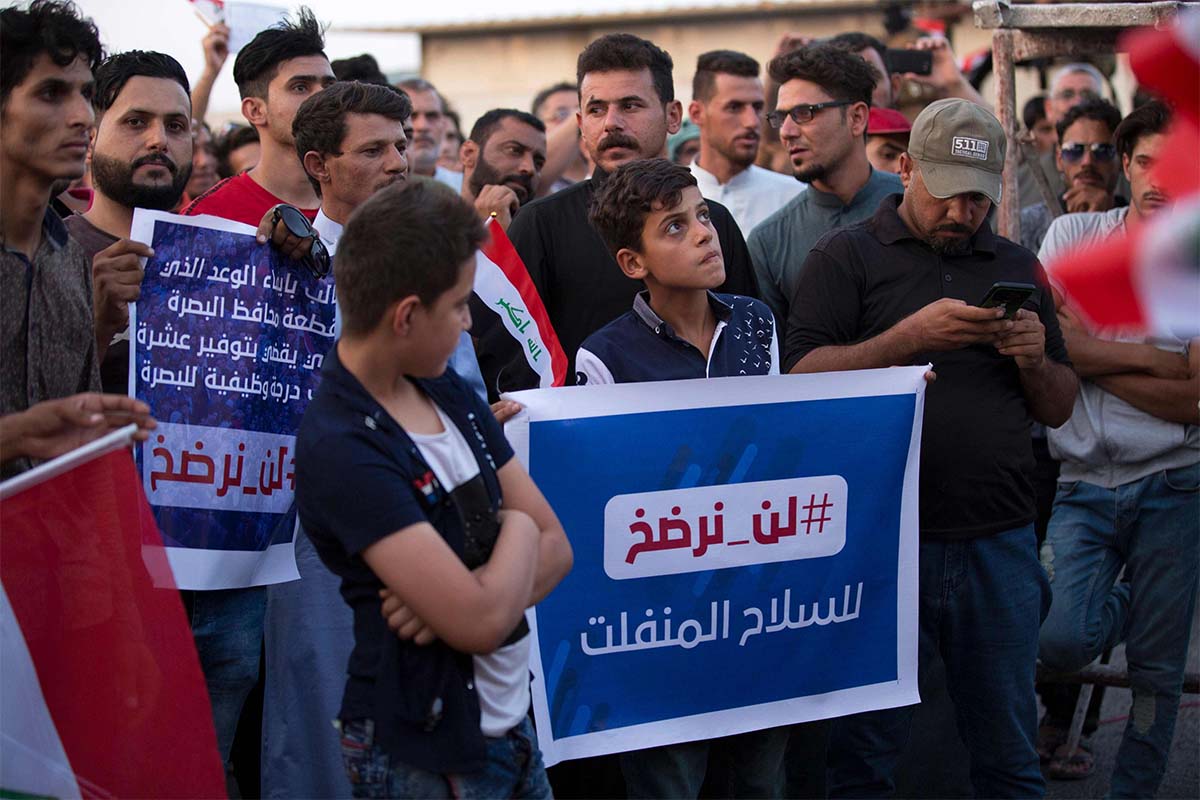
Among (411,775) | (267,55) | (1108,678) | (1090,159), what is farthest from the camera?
(1090,159)

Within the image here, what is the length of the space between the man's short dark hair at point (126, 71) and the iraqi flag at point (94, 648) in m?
1.62

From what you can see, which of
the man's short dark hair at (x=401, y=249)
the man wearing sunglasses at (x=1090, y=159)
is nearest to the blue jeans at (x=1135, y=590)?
the man wearing sunglasses at (x=1090, y=159)

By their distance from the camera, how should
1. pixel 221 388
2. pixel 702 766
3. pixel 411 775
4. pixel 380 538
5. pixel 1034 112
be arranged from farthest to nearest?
pixel 1034 112
pixel 702 766
pixel 221 388
pixel 411 775
pixel 380 538

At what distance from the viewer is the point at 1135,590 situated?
15.8 ft

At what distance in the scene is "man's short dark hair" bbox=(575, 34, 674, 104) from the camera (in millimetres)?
4930

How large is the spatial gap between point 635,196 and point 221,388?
4.07 feet

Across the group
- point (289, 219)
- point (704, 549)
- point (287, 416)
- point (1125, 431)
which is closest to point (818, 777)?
point (704, 549)

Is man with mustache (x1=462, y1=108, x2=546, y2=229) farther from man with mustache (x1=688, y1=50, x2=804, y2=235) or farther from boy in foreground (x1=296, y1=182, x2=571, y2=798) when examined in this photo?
boy in foreground (x1=296, y1=182, x2=571, y2=798)

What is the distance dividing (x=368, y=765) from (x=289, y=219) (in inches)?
65.2

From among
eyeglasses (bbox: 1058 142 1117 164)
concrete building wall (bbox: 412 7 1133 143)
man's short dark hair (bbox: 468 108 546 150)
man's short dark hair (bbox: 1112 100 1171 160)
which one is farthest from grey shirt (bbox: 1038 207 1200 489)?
concrete building wall (bbox: 412 7 1133 143)

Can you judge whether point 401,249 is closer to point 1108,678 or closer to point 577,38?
point 1108,678

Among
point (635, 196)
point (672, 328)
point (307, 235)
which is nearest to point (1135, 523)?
point (672, 328)

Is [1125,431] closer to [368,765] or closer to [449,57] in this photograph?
[368,765]

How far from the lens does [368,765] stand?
2.64 meters
